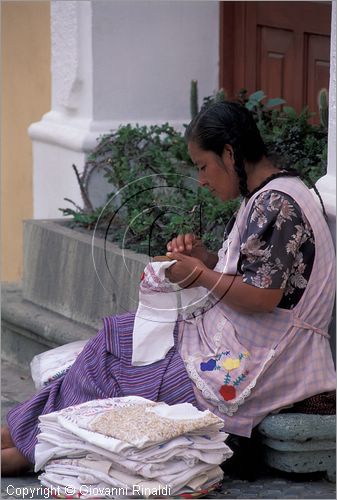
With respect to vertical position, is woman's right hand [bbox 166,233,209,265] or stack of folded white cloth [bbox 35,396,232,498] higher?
woman's right hand [bbox 166,233,209,265]

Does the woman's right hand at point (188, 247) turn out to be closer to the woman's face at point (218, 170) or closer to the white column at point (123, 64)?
the woman's face at point (218, 170)

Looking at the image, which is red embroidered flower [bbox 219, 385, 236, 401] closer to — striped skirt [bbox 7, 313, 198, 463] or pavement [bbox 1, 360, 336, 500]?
striped skirt [bbox 7, 313, 198, 463]

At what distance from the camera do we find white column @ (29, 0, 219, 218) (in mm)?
5879

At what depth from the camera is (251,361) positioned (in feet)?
11.9

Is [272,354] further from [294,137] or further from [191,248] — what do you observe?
[294,137]

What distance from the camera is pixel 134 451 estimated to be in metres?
3.37

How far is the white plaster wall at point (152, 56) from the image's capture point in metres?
5.88

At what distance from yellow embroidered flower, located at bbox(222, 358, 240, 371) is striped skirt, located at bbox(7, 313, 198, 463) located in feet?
0.47

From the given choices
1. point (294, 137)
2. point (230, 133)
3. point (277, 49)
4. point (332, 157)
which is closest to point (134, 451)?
point (230, 133)

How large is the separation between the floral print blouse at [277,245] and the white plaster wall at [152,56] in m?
2.54

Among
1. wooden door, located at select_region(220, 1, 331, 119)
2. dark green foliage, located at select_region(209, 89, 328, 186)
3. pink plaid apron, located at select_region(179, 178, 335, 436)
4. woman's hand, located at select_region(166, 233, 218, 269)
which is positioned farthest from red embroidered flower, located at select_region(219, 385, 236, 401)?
wooden door, located at select_region(220, 1, 331, 119)

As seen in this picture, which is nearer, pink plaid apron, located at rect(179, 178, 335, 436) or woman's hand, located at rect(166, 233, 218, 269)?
pink plaid apron, located at rect(179, 178, 335, 436)

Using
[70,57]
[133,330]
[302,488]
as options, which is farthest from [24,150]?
[302,488]

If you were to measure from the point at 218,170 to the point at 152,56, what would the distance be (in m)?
2.43
